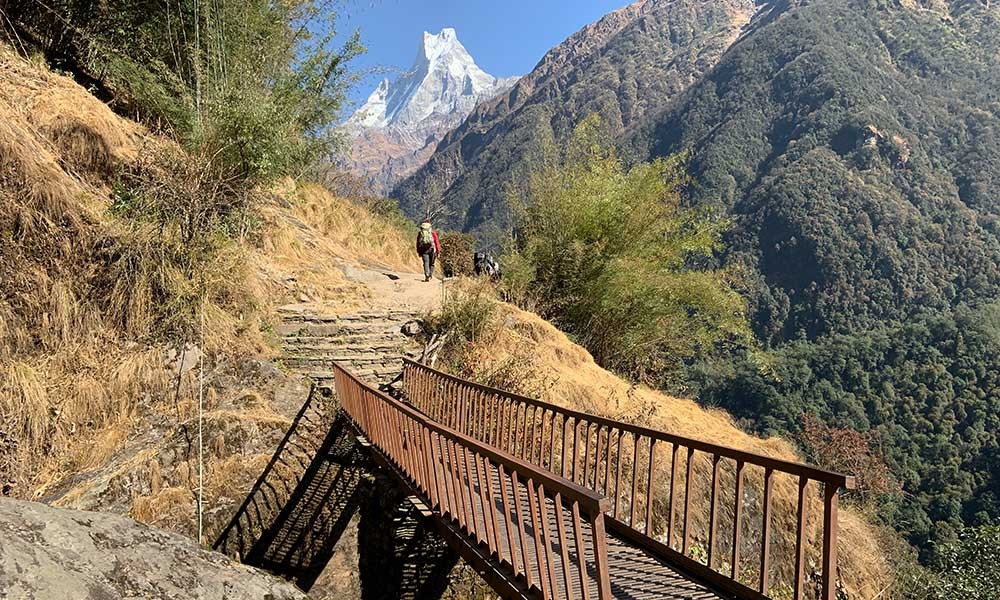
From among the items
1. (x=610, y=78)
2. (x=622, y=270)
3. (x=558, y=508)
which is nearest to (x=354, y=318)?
(x=622, y=270)

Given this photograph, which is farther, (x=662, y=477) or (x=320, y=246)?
(x=320, y=246)

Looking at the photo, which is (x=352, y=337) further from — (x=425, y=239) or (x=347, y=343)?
(x=425, y=239)

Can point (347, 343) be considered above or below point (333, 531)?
above

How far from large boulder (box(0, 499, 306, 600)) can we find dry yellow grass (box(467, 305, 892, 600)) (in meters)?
5.19

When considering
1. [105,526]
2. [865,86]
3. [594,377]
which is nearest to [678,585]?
[105,526]

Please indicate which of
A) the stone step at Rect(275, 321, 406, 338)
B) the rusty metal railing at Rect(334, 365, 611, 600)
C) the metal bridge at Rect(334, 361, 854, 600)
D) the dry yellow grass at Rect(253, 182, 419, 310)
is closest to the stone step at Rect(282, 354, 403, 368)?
the stone step at Rect(275, 321, 406, 338)

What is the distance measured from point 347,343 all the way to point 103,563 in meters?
5.64

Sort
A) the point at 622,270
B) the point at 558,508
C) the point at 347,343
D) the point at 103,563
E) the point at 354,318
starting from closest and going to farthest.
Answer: the point at 558,508, the point at 103,563, the point at 347,343, the point at 354,318, the point at 622,270

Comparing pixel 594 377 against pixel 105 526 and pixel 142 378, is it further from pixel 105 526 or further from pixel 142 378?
pixel 105 526

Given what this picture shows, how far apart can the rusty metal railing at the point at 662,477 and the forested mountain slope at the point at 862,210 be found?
636 centimetres

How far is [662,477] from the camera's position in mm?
6707

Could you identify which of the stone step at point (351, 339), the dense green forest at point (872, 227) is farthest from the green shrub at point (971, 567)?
the stone step at point (351, 339)

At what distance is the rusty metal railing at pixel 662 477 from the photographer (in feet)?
8.81

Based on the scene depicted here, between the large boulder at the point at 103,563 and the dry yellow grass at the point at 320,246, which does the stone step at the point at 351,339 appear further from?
the large boulder at the point at 103,563
